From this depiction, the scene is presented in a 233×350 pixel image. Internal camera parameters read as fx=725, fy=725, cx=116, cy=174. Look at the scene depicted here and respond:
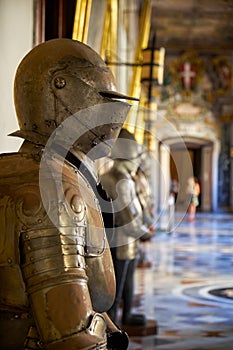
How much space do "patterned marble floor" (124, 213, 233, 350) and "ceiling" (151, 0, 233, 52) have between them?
25.7ft

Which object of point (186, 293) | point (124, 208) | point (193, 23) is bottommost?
point (186, 293)

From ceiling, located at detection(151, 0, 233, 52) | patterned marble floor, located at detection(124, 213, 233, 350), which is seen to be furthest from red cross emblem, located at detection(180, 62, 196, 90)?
patterned marble floor, located at detection(124, 213, 233, 350)

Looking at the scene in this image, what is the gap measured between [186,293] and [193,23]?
1621 cm

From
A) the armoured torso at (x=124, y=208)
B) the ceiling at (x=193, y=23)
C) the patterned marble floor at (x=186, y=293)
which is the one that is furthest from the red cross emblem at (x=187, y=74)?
the armoured torso at (x=124, y=208)

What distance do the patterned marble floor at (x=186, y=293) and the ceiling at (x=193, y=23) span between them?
7.84 metres

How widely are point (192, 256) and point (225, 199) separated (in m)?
16.2

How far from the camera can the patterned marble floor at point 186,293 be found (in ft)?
20.8

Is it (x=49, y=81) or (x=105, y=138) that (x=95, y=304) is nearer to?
(x=105, y=138)

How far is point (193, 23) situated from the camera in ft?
77.4

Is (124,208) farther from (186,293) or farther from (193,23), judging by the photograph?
(193,23)

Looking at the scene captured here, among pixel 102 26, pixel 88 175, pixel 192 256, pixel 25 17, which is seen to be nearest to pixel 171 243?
pixel 192 256

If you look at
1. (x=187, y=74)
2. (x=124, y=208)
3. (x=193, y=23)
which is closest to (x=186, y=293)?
(x=124, y=208)

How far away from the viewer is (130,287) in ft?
22.1

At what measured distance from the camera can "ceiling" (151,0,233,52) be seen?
21.3 m
